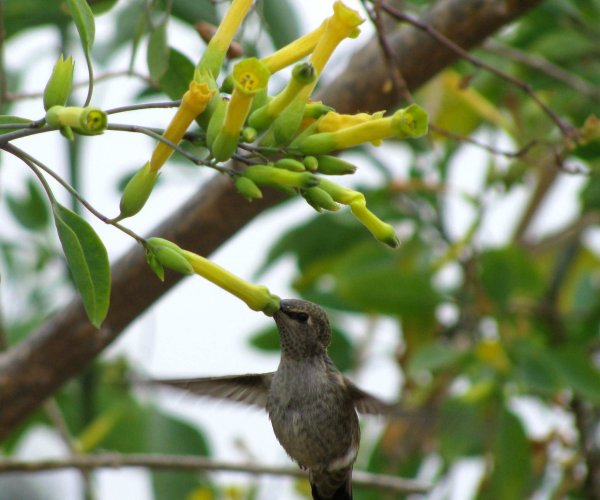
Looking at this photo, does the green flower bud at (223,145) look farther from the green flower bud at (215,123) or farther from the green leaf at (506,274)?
the green leaf at (506,274)

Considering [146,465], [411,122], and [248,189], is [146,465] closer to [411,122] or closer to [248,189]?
[248,189]

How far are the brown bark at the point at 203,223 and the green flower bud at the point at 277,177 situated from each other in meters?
0.89

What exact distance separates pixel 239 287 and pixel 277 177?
0.22 meters

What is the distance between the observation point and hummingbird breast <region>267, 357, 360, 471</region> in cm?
246

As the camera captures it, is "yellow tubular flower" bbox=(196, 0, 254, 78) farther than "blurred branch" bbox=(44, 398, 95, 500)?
No

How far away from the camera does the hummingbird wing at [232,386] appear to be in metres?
2.34

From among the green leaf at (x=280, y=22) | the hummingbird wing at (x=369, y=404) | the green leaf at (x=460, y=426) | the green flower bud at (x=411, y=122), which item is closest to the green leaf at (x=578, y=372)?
the green leaf at (x=460, y=426)

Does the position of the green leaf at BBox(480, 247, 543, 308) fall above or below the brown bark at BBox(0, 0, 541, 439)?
below

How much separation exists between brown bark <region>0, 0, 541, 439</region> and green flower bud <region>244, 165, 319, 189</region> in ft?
2.93

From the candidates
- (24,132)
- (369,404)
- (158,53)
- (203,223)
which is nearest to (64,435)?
(203,223)

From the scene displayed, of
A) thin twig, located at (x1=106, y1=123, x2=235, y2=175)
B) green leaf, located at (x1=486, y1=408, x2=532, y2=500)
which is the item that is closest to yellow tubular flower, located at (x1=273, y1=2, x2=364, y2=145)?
thin twig, located at (x1=106, y1=123, x2=235, y2=175)

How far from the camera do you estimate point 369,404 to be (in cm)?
244

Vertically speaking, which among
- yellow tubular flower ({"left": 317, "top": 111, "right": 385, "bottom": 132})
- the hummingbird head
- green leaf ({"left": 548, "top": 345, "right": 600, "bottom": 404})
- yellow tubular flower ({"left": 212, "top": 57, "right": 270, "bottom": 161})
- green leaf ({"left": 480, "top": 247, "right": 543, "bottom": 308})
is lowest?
green leaf ({"left": 548, "top": 345, "right": 600, "bottom": 404})

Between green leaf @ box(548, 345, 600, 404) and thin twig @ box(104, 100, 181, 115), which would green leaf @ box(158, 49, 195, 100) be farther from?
green leaf @ box(548, 345, 600, 404)
